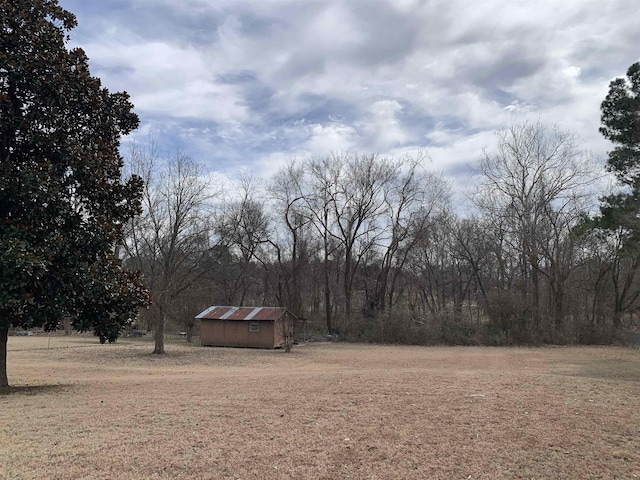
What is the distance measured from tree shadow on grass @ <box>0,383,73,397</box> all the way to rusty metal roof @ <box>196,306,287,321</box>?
1952cm

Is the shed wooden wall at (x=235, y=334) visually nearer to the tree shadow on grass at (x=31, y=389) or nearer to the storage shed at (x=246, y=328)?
the storage shed at (x=246, y=328)

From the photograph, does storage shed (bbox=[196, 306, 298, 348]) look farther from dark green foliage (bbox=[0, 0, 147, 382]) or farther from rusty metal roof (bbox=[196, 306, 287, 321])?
dark green foliage (bbox=[0, 0, 147, 382])

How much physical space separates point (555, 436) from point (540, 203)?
33111 mm

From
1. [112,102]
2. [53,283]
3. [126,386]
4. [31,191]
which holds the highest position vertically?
[112,102]

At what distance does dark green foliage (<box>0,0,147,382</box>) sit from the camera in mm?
9742

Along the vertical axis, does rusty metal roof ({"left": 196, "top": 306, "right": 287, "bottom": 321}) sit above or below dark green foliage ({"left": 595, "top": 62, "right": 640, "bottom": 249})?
below

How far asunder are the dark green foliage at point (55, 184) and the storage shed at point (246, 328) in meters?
19.9

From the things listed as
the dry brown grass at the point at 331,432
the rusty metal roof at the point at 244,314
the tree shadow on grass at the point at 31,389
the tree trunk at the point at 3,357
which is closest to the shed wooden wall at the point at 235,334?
the rusty metal roof at the point at 244,314

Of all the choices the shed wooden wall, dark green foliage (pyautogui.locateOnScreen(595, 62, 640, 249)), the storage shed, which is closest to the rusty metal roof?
the storage shed

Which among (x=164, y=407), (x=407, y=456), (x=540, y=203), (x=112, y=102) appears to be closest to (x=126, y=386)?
(x=164, y=407)

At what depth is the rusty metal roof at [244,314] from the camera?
31.4 metres

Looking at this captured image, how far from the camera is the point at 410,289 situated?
2251 inches

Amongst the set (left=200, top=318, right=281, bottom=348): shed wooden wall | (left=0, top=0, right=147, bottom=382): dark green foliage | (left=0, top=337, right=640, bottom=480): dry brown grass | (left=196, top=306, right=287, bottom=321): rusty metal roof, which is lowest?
(left=200, top=318, right=281, bottom=348): shed wooden wall

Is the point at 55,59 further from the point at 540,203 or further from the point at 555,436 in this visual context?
the point at 540,203
